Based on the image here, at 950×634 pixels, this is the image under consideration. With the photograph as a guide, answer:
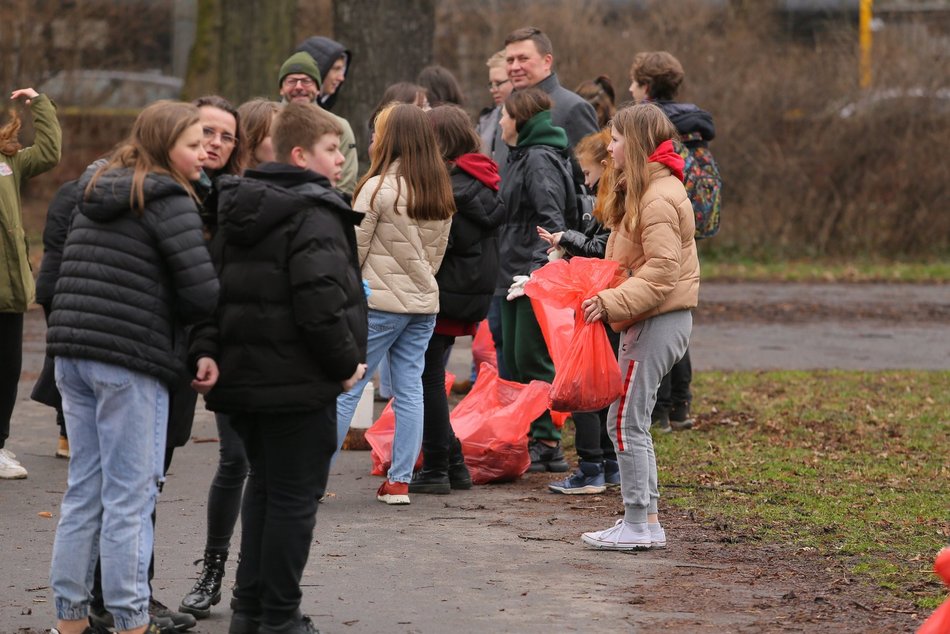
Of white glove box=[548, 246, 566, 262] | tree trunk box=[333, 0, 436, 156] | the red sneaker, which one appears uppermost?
tree trunk box=[333, 0, 436, 156]

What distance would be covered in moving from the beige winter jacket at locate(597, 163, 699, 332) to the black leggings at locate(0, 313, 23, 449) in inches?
127

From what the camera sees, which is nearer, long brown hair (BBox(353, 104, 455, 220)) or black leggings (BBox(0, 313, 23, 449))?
long brown hair (BBox(353, 104, 455, 220))

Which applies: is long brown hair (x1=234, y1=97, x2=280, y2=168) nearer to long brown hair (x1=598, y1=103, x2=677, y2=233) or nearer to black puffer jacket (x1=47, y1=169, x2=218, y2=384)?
black puffer jacket (x1=47, y1=169, x2=218, y2=384)

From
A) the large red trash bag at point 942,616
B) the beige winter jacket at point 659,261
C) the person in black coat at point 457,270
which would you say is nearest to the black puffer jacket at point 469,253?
the person in black coat at point 457,270

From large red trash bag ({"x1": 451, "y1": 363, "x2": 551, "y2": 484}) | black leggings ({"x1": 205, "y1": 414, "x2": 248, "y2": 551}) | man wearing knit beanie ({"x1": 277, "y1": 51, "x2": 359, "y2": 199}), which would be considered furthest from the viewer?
man wearing knit beanie ({"x1": 277, "y1": 51, "x2": 359, "y2": 199})

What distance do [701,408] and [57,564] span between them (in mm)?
5680

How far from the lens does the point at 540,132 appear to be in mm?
7383

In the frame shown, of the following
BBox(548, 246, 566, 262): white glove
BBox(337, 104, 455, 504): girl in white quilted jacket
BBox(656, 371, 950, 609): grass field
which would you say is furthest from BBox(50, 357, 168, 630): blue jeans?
BBox(548, 246, 566, 262): white glove

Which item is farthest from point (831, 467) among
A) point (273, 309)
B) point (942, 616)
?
point (273, 309)

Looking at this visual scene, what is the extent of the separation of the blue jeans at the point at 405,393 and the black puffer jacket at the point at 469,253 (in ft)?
0.94

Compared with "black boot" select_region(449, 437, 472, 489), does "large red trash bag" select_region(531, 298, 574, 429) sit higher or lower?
higher

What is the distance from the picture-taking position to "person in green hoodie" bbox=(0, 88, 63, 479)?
22.8 feet

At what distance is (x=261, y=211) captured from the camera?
434 cm

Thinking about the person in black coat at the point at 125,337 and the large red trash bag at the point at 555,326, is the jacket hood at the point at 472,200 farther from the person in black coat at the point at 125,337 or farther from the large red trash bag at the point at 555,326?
the person in black coat at the point at 125,337
